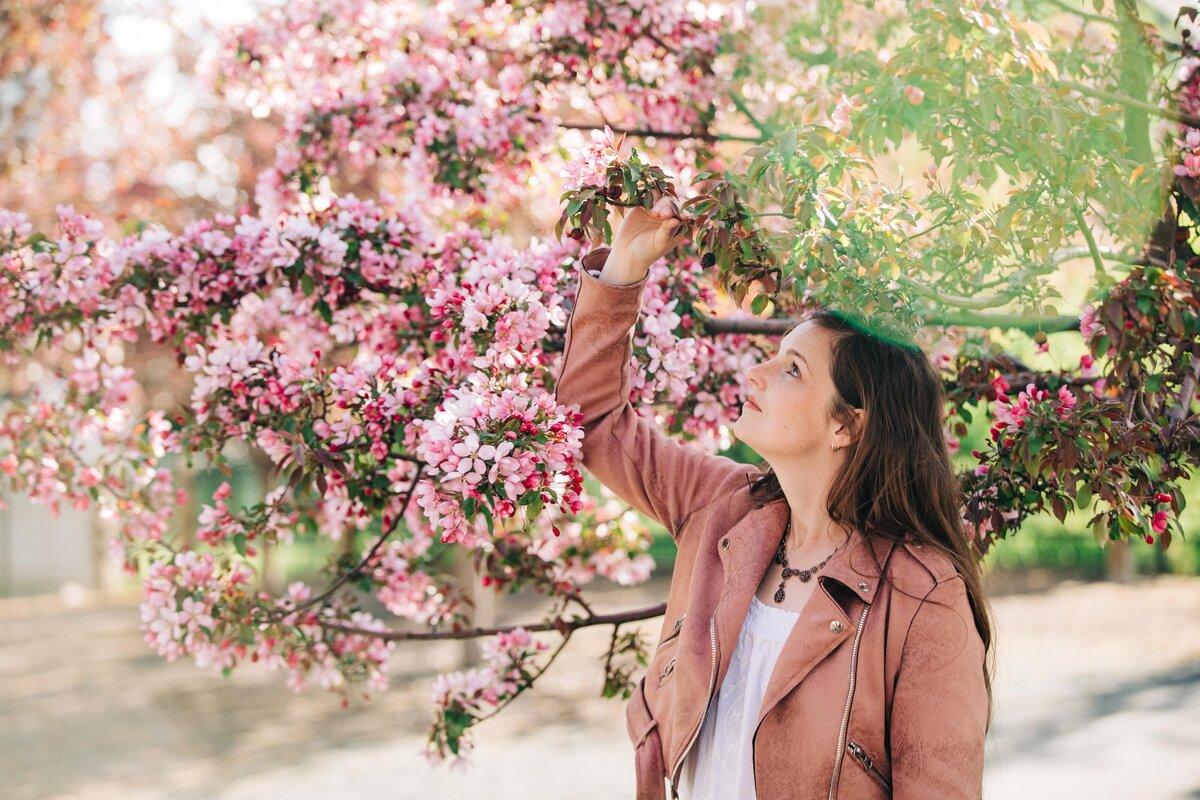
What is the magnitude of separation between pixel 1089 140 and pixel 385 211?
206cm

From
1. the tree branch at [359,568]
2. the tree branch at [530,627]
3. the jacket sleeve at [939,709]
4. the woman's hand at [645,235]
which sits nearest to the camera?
the jacket sleeve at [939,709]

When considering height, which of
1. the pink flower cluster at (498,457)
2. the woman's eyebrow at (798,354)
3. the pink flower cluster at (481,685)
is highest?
the woman's eyebrow at (798,354)

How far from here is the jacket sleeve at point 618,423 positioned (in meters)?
2.45

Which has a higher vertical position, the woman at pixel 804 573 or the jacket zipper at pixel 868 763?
the woman at pixel 804 573

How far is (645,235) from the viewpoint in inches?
93.7

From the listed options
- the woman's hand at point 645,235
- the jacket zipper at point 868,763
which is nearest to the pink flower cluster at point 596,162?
the woman's hand at point 645,235

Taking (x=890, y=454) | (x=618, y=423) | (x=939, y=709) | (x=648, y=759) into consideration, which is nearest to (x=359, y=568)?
(x=618, y=423)

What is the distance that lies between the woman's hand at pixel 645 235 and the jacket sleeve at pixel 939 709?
34.8 inches

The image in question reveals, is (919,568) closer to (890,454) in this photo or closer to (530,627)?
(890,454)

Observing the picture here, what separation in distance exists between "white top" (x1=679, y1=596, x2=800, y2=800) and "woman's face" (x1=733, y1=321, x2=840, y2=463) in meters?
0.32

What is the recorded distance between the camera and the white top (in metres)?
2.13

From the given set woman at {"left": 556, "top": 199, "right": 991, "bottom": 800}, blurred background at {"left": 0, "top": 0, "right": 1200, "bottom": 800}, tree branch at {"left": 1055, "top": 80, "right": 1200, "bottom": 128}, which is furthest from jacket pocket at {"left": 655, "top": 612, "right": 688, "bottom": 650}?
blurred background at {"left": 0, "top": 0, "right": 1200, "bottom": 800}

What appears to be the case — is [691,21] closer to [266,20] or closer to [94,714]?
[266,20]

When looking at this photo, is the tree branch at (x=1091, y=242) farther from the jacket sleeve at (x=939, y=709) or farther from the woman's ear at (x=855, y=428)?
the jacket sleeve at (x=939, y=709)
